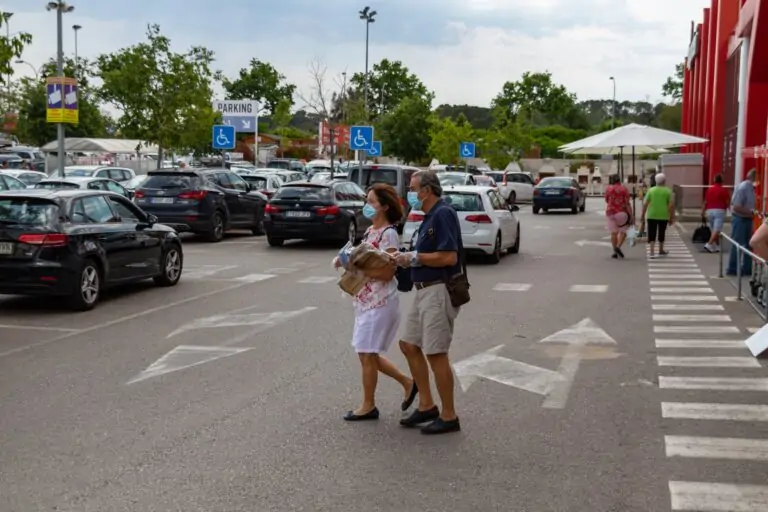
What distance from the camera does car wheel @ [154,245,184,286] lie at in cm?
1462

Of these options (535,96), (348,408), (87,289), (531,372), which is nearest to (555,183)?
(87,289)

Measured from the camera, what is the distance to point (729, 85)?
122ft

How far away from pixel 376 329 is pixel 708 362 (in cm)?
398

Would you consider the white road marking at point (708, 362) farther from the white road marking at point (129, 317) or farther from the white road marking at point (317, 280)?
the white road marking at point (317, 280)

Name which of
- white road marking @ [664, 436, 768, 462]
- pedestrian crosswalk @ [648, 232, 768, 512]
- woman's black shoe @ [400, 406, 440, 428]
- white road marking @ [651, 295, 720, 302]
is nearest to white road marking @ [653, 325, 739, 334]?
pedestrian crosswalk @ [648, 232, 768, 512]

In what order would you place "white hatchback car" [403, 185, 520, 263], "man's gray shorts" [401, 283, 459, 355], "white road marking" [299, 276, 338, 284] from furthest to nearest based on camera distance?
1. "white hatchback car" [403, 185, 520, 263]
2. "white road marking" [299, 276, 338, 284]
3. "man's gray shorts" [401, 283, 459, 355]

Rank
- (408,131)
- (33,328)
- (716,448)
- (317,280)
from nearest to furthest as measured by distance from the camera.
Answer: (716,448)
(33,328)
(317,280)
(408,131)

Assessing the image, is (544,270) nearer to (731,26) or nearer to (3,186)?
(3,186)

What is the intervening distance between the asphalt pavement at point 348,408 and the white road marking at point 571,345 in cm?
3

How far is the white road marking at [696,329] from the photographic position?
434 inches

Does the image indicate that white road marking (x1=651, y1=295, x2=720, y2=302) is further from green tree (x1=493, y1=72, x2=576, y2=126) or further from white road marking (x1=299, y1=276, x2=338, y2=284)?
green tree (x1=493, y1=72, x2=576, y2=126)

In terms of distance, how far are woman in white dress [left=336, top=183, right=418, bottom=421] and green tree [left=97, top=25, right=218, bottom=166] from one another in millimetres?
31361

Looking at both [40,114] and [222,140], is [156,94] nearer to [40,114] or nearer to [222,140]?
[222,140]

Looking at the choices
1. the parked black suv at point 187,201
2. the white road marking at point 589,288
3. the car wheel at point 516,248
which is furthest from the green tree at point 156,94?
the white road marking at point 589,288
